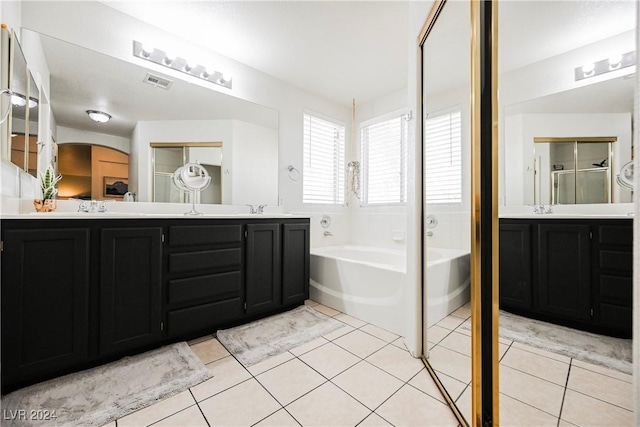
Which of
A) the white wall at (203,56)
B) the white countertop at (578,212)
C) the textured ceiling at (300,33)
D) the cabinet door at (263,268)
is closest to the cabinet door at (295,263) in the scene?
the cabinet door at (263,268)

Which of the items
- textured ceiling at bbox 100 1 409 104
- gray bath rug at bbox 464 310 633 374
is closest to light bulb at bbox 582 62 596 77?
gray bath rug at bbox 464 310 633 374

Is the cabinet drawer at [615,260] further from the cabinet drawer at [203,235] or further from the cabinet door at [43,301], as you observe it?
the cabinet door at [43,301]

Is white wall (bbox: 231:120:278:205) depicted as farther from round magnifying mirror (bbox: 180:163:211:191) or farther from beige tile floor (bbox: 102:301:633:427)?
beige tile floor (bbox: 102:301:633:427)

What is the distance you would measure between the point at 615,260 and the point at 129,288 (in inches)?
84.0

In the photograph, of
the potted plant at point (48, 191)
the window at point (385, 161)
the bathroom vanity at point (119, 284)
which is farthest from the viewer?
the window at point (385, 161)

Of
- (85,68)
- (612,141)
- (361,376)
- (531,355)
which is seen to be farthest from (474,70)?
(85,68)

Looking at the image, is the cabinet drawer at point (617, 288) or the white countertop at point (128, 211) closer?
the cabinet drawer at point (617, 288)

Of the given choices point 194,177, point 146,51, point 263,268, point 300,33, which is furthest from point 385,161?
point 146,51

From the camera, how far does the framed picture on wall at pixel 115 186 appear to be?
6.98ft

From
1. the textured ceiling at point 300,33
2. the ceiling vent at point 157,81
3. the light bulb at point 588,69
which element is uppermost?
the textured ceiling at point 300,33

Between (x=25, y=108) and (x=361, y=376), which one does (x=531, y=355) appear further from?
(x=25, y=108)

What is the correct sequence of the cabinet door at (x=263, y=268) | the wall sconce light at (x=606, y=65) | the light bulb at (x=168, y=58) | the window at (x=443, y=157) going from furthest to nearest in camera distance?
1. the light bulb at (x=168, y=58)
2. the cabinet door at (x=263, y=268)
3. the window at (x=443, y=157)
4. the wall sconce light at (x=606, y=65)

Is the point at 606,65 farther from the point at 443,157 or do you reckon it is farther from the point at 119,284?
the point at 119,284

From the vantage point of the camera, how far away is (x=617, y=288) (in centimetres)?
59
